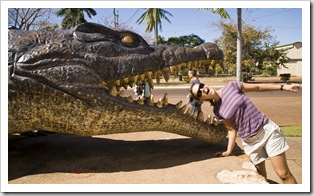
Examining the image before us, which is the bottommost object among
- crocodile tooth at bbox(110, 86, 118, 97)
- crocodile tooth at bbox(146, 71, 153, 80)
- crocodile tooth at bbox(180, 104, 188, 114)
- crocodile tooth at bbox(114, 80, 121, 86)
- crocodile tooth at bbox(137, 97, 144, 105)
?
crocodile tooth at bbox(180, 104, 188, 114)

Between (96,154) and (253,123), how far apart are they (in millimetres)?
2359

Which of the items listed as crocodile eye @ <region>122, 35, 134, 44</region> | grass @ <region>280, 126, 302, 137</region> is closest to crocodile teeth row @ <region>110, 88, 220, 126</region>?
crocodile eye @ <region>122, 35, 134, 44</region>

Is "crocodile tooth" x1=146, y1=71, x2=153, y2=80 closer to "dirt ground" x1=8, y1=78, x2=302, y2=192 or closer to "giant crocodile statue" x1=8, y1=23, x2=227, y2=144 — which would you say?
"giant crocodile statue" x1=8, y1=23, x2=227, y2=144

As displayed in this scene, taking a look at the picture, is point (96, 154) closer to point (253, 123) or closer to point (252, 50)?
point (253, 123)

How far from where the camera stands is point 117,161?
11.7 feet

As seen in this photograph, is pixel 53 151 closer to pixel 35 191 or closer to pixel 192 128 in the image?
pixel 35 191

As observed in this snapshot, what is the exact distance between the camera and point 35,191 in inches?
107

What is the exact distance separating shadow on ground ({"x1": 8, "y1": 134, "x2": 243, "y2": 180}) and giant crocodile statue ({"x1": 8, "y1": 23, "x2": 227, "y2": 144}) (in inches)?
18.2

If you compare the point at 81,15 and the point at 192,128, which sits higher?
the point at 81,15

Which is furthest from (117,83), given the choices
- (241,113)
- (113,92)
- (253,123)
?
(253,123)

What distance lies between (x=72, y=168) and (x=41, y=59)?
1.45m

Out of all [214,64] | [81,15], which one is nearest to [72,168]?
[214,64]

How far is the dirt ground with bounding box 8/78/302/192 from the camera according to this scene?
3023 mm

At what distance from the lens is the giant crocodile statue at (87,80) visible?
3.10 meters
